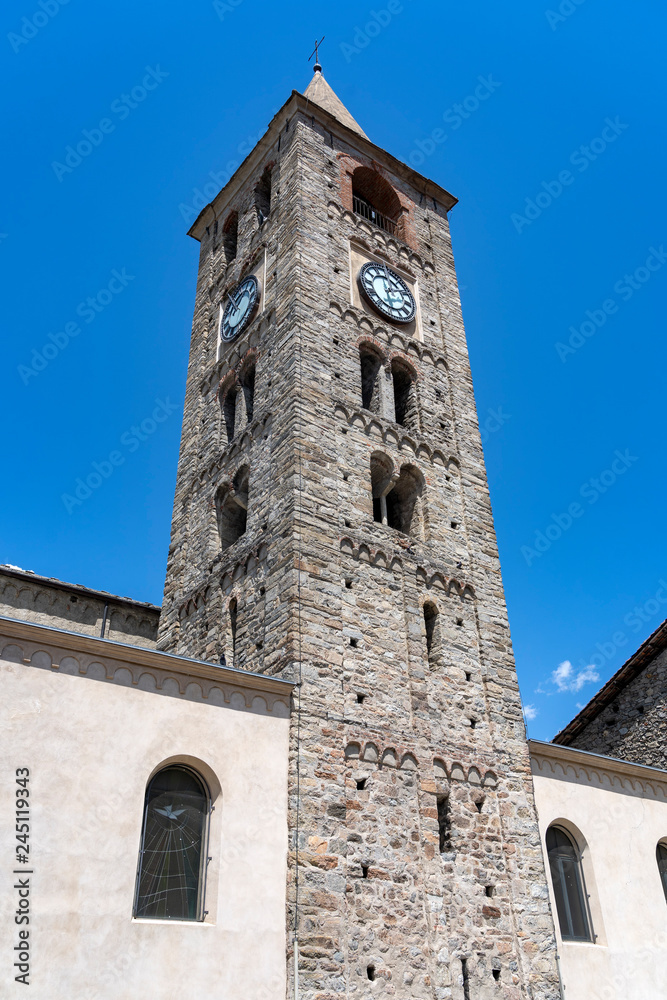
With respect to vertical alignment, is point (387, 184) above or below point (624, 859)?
above

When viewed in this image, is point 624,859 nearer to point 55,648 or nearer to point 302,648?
point 302,648

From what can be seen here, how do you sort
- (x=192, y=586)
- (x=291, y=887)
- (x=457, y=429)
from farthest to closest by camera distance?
(x=457, y=429)
(x=192, y=586)
(x=291, y=887)

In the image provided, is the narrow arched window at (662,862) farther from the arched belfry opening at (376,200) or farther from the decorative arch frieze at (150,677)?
the arched belfry opening at (376,200)

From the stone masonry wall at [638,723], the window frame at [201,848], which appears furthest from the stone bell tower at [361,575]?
the stone masonry wall at [638,723]

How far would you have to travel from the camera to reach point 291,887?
30.9 ft

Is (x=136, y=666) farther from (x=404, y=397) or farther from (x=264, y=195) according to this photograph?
(x=264, y=195)

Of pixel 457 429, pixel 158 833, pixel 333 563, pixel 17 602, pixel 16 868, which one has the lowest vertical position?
pixel 16 868

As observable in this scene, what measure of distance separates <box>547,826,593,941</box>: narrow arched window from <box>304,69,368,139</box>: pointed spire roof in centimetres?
1786

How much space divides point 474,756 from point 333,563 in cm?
368

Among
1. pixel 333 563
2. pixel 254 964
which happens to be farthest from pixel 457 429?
pixel 254 964

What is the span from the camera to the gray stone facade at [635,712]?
58.3ft

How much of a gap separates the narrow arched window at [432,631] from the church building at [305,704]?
7 centimetres

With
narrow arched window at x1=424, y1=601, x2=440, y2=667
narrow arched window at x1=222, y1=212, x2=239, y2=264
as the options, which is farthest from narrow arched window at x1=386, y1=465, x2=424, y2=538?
narrow arched window at x1=222, y1=212, x2=239, y2=264

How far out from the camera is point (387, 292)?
17.3 metres
